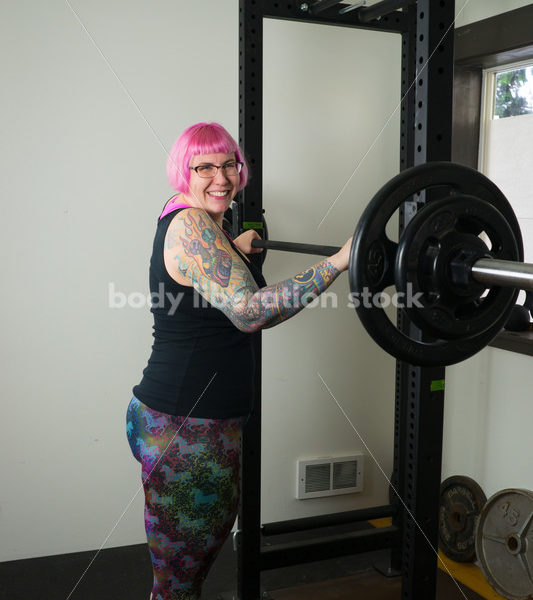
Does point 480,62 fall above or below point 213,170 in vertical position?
above

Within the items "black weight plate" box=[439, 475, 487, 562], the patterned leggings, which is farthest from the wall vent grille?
the patterned leggings

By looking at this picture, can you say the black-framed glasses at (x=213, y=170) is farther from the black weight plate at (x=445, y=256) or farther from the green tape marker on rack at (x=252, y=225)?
the black weight plate at (x=445, y=256)

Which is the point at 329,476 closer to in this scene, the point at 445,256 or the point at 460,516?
the point at 460,516

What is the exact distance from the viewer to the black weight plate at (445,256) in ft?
3.09

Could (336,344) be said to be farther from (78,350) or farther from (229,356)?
(229,356)

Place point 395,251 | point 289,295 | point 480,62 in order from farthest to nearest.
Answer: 1. point 480,62
2. point 289,295
3. point 395,251

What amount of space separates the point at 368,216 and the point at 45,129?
1.58 meters

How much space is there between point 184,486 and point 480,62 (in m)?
1.86

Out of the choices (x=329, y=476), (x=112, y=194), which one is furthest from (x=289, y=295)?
(x=329, y=476)

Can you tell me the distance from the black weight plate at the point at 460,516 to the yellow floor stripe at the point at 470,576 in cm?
2

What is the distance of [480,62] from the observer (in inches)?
92.2

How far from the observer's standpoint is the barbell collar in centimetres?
85

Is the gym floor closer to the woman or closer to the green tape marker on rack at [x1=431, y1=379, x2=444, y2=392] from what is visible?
the woman

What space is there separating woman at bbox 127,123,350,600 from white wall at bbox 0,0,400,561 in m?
0.87
